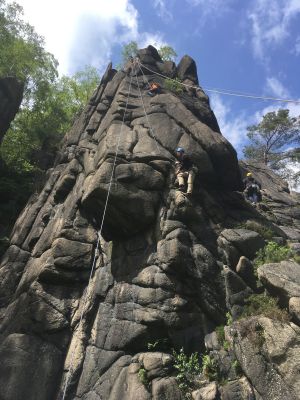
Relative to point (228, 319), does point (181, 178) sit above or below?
above

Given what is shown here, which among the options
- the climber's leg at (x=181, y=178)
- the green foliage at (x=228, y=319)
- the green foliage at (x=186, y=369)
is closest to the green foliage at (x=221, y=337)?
the green foliage at (x=228, y=319)

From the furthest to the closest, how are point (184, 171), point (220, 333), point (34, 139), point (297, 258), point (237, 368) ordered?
point (34, 139), point (184, 171), point (297, 258), point (220, 333), point (237, 368)

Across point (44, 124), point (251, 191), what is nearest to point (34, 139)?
point (44, 124)

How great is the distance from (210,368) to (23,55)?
30090 mm

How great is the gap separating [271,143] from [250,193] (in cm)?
1833

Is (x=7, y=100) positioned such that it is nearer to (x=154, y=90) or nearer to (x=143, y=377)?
(x=154, y=90)

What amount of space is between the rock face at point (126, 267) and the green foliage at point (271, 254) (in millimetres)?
340

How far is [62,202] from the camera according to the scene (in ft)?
54.1

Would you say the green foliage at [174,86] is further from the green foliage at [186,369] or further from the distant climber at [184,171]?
the green foliage at [186,369]

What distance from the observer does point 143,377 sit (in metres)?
9.74

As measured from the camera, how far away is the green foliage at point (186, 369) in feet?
31.6

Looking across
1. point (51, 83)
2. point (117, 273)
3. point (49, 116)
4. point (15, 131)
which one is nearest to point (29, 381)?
point (117, 273)

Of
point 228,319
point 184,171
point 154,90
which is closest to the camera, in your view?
point 228,319

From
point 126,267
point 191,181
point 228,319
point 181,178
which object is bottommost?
point 228,319
